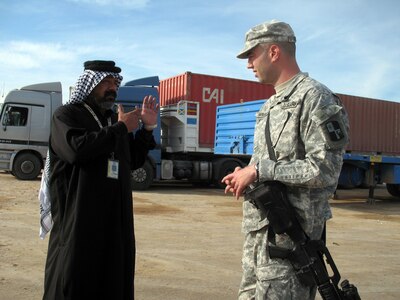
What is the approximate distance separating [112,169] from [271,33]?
1127 mm

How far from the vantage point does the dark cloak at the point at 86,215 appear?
2311 mm

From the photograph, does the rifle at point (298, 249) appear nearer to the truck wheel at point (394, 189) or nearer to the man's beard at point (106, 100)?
the man's beard at point (106, 100)

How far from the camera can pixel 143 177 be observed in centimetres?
1304

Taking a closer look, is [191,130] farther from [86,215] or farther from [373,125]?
[86,215]

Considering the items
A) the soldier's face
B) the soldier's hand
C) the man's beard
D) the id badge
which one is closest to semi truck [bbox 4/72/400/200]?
the man's beard

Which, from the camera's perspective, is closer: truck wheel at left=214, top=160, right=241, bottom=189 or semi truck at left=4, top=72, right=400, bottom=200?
semi truck at left=4, top=72, right=400, bottom=200

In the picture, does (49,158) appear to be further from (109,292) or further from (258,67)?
(258,67)

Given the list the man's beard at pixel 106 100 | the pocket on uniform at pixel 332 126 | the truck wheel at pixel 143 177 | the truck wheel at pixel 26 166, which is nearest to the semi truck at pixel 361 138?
the truck wheel at pixel 143 177

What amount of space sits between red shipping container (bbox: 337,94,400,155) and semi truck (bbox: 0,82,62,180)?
978cm

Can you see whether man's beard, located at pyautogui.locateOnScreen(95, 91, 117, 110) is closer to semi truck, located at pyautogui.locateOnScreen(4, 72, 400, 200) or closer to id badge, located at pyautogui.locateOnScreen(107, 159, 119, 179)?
id badge, located at pyautogui.locateOnScreen(107, 159, 119, 179)

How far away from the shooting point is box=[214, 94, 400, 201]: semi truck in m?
12.2

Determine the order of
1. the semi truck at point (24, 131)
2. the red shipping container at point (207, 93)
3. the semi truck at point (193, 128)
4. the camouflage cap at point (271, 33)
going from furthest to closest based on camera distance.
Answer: the red shipping container at point (207, 93) < the semi truck at point (193, 128) < the semi truck at point (24, 131) < the camouflage cap at point (271, 33)

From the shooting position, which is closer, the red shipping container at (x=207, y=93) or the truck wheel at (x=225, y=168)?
the red shipping container at (x=207, y=93)

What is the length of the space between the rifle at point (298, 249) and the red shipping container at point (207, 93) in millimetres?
12478
